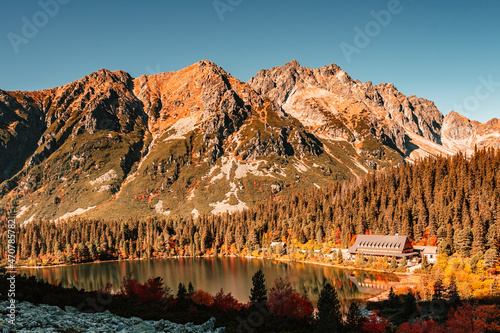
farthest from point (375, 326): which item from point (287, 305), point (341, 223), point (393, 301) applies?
point (341, 223)

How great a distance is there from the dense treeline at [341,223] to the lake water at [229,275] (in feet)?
66.7

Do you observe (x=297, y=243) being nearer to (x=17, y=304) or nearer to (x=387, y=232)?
(x=387, y=232)

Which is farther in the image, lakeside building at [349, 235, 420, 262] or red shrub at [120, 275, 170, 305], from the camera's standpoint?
lakeside building at [349, 235, 420, 262]

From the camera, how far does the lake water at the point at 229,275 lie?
298 feet

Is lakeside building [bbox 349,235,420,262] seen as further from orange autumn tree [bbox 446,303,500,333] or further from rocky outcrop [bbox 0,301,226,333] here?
rocky outcrop [bbox 0,301,226,333]

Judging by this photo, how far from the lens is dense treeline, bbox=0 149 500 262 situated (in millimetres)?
115750

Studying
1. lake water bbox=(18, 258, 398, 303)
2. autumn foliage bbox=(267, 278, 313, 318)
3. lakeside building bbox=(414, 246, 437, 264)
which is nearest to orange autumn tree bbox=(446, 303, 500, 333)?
autumn foliage bbox=(267, 278, 313, 318)

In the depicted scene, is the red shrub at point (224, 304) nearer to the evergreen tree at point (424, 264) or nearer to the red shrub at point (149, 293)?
the red shrub at point (149, 293)

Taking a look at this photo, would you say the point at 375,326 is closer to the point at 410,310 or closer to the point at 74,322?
the point at 410,310

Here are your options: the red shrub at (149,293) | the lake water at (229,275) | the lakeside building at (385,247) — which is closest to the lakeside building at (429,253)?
the lakeside building at (385,247)

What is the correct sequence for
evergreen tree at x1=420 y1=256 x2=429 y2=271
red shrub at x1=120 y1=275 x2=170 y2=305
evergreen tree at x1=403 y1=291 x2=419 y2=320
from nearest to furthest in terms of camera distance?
red shrub at x1=120 y1=275 x2=170 y2=305
evergreen tree at x1=403 y1=291 x2=419 y2=320
evergreen tree at x1=420 y1=256 x2=429 y2=271

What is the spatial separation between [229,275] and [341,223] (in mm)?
60692

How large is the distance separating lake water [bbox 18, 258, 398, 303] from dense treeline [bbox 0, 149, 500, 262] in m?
20.3

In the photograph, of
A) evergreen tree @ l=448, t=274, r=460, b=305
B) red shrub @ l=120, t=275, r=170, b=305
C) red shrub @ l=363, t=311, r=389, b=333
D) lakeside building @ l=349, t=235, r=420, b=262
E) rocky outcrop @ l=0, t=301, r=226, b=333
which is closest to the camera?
rocky outcrop @ l=0, t=301, r=226, b=333
